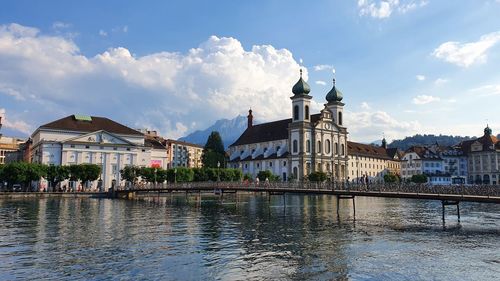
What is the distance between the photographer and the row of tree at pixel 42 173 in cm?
9400

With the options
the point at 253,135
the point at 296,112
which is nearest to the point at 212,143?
the point at 253,135

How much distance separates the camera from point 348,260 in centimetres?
2675

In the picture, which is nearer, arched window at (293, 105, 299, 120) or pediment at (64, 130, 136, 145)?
pediment at (64, 130, 136, 145)

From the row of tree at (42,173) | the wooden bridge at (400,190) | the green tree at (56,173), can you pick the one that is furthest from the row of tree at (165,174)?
the wooden bridge at (400,190)

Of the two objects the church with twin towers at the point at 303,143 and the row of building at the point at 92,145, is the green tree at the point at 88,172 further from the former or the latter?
the church with twin towers at the point at 303,143

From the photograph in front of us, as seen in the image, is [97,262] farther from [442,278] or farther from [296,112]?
[296,112]

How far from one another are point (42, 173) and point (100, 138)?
21.2m

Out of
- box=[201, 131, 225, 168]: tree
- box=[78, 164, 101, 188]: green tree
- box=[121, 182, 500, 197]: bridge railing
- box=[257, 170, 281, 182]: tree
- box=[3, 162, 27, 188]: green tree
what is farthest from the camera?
box=[201, 131, 225, 168]: tree

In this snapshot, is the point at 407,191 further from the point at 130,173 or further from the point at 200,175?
the point at 130,173

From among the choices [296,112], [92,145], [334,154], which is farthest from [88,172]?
[334,154]

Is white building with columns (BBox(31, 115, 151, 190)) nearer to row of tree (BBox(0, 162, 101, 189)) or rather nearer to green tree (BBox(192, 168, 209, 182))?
row of tree (BBox(0, 162, 101, 189))

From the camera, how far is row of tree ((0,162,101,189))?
308ft

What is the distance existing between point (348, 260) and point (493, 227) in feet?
72.7

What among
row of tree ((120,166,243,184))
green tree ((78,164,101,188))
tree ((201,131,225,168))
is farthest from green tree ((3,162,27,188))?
tree ((201,131,225,168))
